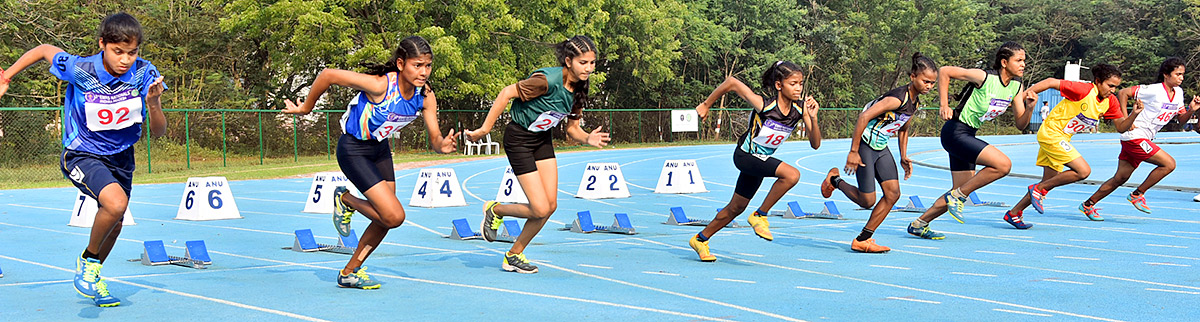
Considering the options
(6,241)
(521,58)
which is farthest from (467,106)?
(6,241)

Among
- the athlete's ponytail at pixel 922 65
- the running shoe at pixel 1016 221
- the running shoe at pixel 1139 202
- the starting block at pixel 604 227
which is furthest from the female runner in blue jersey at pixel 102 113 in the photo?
the running shoe at pixel 1139 202

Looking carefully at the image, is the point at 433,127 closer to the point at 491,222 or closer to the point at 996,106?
the point at 491,222

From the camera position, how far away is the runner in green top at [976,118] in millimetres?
9805

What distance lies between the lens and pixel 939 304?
21.3ft

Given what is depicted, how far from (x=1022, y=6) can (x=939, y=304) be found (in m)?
66.6

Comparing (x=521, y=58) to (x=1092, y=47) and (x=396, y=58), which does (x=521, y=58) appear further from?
(x=1092, y=47)

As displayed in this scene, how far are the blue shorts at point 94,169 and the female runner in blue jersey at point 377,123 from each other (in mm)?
1094

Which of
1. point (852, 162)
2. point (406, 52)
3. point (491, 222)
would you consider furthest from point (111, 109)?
point (852, 162)

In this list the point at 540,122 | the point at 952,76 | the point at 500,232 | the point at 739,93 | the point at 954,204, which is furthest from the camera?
the point at 500,232

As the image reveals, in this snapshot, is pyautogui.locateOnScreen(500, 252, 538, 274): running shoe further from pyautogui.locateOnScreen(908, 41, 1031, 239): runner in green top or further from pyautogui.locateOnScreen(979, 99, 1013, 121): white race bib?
pyautogui.locateOnScreen(979, 99, 1013, 121): white race bib

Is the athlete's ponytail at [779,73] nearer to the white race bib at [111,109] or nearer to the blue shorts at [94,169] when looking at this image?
the white race bib at [111,109]

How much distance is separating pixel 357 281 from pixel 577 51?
2143 mm

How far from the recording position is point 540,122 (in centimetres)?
773

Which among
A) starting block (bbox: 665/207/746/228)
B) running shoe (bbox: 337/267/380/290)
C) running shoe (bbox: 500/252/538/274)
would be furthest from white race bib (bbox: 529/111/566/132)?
starting block (bbox: 665/207/746/228)
